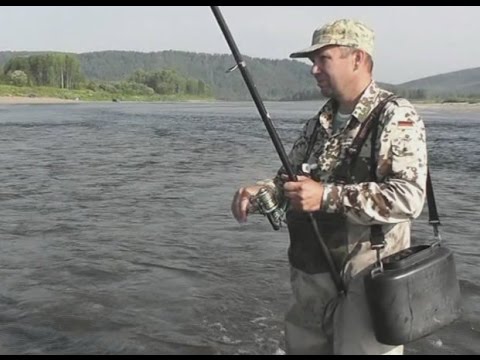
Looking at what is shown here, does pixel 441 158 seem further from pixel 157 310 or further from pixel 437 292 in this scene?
pixel 437 292

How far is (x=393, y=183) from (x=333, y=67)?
27.3 inches

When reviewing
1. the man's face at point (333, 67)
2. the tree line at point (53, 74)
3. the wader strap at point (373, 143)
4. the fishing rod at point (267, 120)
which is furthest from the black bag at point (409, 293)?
the tree line at point (53, 74)

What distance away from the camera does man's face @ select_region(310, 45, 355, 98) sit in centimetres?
355

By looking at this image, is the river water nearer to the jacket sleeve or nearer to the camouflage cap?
the jacket sleeve

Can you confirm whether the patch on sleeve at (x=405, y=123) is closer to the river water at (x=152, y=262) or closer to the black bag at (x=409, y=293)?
the black bag at (x=409, y=293)

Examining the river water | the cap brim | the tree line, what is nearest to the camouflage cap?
the cap brim

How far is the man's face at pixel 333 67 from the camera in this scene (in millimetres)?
3549

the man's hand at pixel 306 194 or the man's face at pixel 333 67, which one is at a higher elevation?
the man's face at pixel 333 67

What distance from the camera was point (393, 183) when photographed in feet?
11.0

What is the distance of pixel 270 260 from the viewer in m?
8.96

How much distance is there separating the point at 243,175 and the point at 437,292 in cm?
1363

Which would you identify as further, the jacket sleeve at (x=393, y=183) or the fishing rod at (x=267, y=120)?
the fishing rod at (x=267, y=120)

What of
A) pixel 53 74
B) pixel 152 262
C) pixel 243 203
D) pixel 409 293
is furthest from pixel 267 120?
pixel 53 74

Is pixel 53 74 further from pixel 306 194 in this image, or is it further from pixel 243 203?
pixel 306 194
